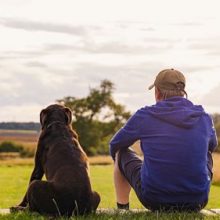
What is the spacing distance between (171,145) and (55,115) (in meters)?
1.48

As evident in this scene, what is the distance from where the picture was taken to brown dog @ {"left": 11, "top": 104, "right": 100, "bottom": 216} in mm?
6426

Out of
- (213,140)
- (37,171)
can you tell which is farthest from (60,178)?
(213,140)

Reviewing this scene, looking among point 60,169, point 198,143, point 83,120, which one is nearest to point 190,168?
point 198,143

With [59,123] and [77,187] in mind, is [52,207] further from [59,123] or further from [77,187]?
[59,123]

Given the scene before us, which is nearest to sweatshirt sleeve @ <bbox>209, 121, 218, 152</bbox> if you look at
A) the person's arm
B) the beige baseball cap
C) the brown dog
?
the person's arm

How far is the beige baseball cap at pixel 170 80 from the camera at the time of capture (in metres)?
6.63

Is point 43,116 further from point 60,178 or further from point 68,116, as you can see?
point 60,178

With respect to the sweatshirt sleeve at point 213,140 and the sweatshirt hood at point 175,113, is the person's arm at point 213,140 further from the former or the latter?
the sweatshirt hood at point 175,113

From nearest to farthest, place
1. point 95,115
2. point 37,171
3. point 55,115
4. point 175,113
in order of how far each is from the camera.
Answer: point 175,113
point 37,171
point 55,115
point 95,115

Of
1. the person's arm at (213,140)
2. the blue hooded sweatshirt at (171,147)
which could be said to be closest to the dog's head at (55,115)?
the blue hooded sweatshirt at (171,147)

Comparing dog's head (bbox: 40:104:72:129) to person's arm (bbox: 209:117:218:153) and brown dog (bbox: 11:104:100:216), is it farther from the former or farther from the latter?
person's arm (bbox: 209:117:218:153)

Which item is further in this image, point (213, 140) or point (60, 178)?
point (213, 140)

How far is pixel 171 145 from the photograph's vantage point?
6555mm

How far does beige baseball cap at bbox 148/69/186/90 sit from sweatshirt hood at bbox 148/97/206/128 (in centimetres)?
13
